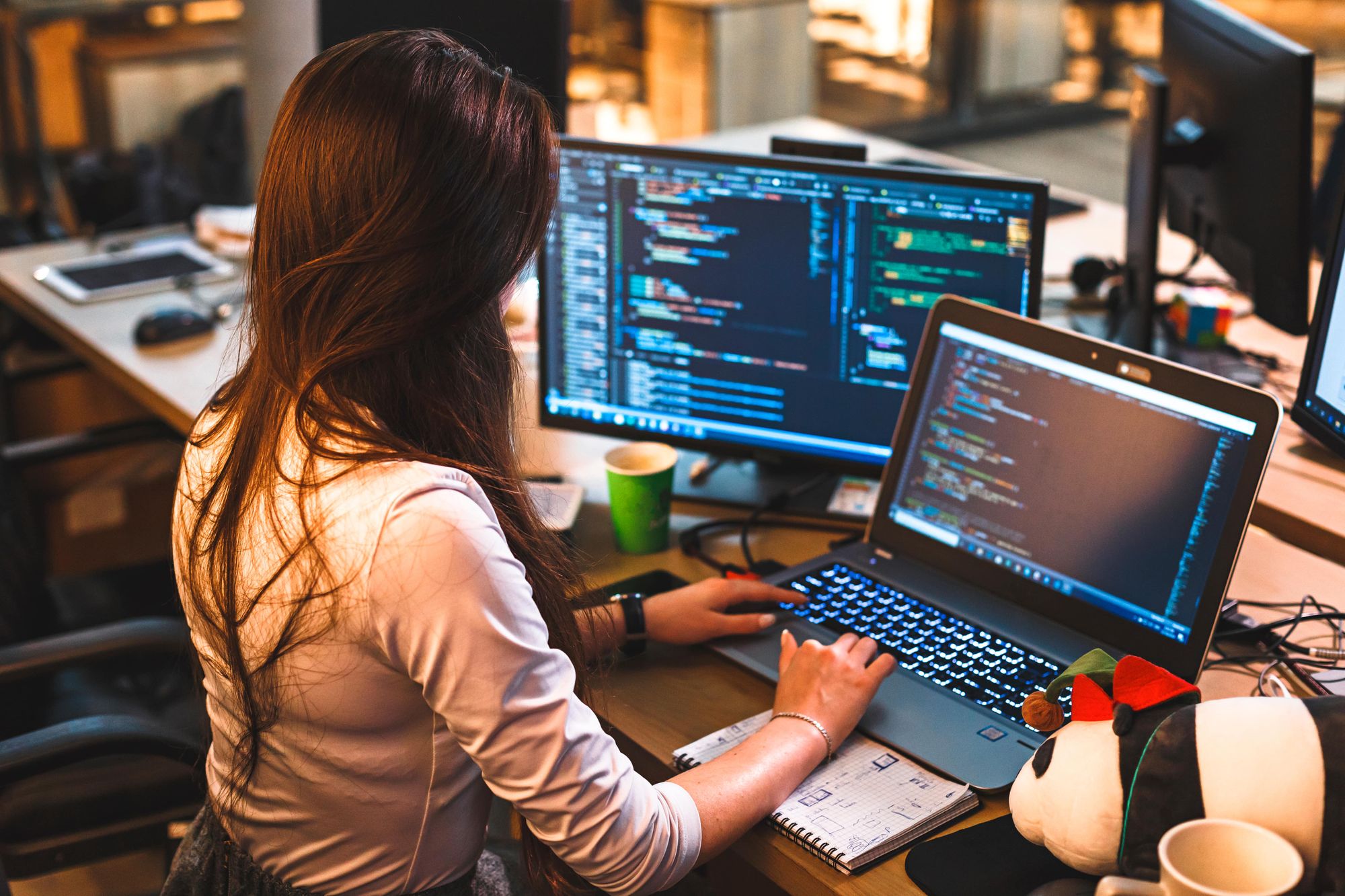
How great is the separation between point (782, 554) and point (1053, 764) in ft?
1.90

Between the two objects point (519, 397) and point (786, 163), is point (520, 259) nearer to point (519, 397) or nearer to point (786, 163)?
point (519, 397)

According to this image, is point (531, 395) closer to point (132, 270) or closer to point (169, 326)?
point (169, 326)

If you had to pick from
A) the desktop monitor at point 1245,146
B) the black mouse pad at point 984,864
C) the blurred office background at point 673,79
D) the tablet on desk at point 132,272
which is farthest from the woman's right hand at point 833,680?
the blurred office background at point 673,79

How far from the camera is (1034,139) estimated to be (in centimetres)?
598

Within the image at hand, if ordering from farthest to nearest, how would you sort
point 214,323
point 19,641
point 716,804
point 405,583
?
point 214,323 → point 19,641 → point 716,804 → point 405,583

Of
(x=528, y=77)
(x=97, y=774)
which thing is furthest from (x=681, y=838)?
(x=528, y=77)

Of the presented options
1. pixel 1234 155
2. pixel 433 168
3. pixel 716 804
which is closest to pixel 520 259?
pixel 433 168

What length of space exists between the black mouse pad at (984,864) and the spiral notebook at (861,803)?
23 mm

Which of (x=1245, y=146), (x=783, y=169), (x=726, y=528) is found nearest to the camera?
(x=783, y=169)

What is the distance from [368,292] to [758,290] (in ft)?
2.18

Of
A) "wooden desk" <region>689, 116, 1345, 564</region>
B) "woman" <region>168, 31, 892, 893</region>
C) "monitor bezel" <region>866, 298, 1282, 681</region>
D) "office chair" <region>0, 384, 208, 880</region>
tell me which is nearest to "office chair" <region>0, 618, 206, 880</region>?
"office chair" <region>0, 384, 208, 880</region>

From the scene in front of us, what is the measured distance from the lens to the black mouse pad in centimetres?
93

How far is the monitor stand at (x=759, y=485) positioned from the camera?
1.54 m

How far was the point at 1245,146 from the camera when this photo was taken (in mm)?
1706
